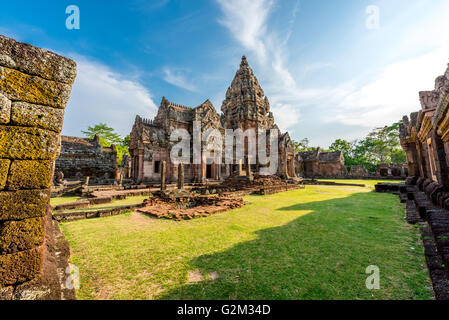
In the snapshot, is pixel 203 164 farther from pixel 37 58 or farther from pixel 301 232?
pixel 37 58

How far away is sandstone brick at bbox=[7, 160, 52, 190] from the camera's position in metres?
1.76

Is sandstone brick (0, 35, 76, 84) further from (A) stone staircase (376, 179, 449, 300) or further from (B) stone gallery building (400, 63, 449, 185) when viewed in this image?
(B) stone gallery building (400, 63, 449, 185)

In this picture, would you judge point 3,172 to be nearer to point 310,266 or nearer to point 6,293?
point 6,293

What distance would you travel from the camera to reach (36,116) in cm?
191

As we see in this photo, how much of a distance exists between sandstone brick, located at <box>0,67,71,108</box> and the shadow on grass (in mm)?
2565

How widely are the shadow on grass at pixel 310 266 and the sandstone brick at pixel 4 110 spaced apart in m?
2.43

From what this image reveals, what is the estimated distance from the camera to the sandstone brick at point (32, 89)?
1.79 meters

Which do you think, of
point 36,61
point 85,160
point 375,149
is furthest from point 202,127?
point 375,149

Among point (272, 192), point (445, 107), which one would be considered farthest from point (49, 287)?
point (272, 192)

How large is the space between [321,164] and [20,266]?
41.2 metres

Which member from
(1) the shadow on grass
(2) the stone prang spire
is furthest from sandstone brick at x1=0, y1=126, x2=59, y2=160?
(2) the stone prang spire

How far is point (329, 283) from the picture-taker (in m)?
2.30

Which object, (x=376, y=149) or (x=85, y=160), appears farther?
(x=376, y=149)
